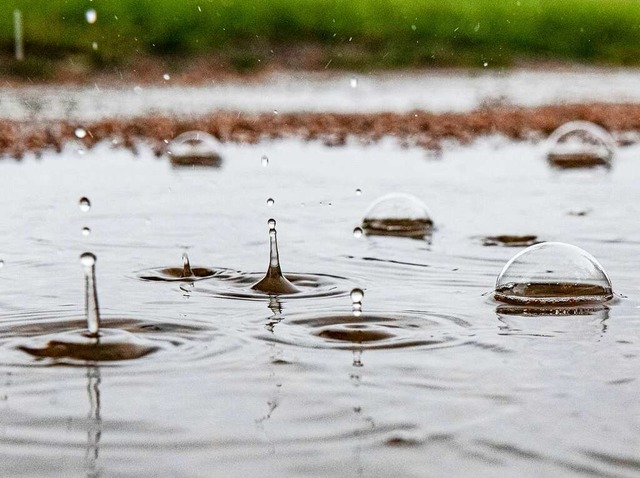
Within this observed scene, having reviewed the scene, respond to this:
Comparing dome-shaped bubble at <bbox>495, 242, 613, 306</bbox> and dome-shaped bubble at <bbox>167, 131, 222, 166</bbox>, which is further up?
dome-shaped bubble at <bbox>167, 131, 222, 166</bbox>

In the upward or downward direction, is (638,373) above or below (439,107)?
below

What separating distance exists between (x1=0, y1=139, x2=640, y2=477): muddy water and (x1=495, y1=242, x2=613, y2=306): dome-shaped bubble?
0.12 meters

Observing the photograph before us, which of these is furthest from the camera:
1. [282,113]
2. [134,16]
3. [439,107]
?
[134,16]

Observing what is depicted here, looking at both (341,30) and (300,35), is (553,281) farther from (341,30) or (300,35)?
(341,30)

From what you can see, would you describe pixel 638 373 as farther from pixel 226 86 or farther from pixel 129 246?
pixel 226 86

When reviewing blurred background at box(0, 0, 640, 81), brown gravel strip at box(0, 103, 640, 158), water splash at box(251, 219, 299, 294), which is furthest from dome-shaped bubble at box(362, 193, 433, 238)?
blurred background at box(0, 0, 640, 81)

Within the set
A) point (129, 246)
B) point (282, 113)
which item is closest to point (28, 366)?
point (129, 246)

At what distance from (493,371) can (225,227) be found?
4.24 meters

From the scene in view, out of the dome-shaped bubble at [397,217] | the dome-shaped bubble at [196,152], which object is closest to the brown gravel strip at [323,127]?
the dome-shaped bubble at [196,152]

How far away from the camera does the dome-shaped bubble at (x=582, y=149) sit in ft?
42.2

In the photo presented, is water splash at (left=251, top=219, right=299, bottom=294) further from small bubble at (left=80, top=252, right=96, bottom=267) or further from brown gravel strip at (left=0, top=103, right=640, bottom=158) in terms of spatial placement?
brown gravel strip at (left=0, top=103, right=640, bottom=158)

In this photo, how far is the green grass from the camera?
105 feet

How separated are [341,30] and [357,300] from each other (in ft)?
105

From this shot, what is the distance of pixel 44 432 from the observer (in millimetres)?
3484
